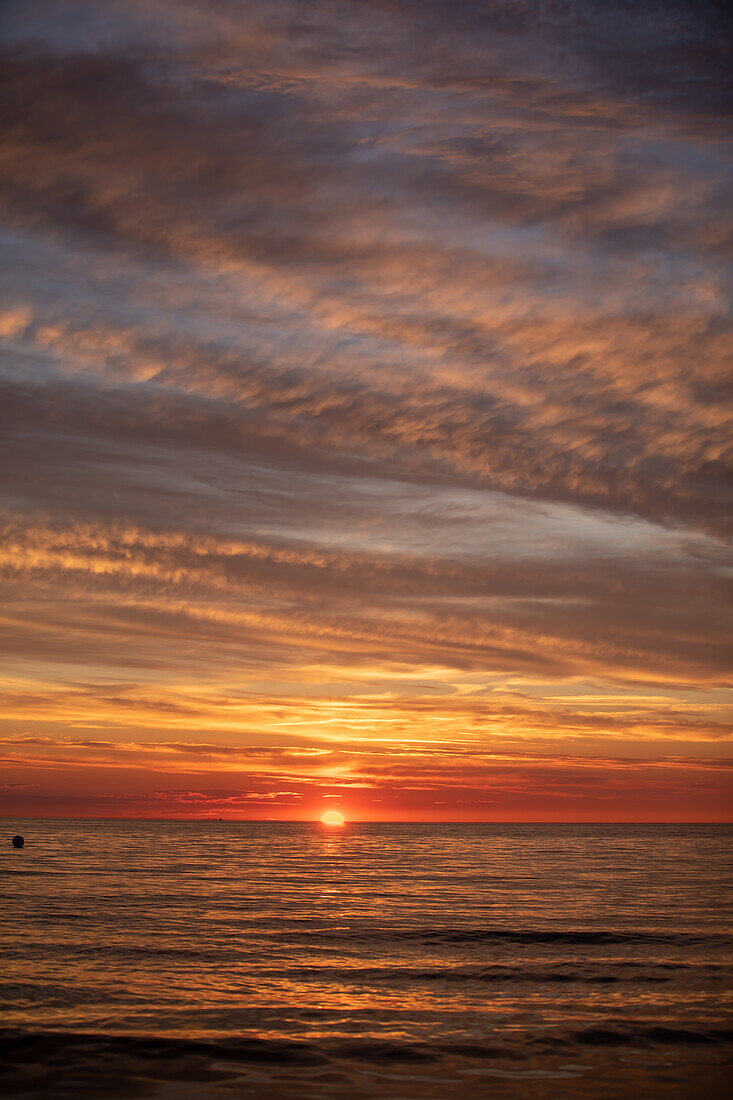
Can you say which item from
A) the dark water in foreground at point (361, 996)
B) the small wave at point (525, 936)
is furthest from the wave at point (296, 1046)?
the small wave at point (525, 936)

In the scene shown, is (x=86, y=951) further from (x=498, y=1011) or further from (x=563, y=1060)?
(x=563, y=1060)

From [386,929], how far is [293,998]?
14917mm

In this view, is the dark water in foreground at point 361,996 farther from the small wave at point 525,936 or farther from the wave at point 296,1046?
the small wave at point 525,936

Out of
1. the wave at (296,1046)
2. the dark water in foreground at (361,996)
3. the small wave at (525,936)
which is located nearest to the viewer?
the dark water in foreground at (361,996)

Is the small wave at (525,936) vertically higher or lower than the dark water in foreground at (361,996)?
lower

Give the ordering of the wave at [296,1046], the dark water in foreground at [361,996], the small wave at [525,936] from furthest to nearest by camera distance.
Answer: the small wave at [525,936] < the wave at [296,1046] < the dark water in foreground at [361,996]

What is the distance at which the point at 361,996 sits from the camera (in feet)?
72.9

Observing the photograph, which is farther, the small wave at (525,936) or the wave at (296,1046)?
the small wave at (525,936)

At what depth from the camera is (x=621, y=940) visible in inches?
1288

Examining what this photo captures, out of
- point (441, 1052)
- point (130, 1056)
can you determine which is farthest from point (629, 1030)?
point (130, 1056)

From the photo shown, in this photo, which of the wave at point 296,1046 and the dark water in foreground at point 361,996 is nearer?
the dark water in foreground at point 361,996

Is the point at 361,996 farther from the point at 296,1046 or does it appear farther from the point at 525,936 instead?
the point at 525,936

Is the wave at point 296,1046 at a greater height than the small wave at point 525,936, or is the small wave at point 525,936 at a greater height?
the wave at point 296,1046

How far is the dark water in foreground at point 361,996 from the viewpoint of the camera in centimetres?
1513
